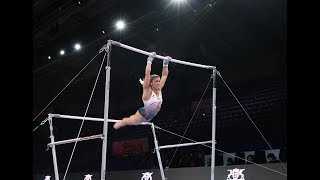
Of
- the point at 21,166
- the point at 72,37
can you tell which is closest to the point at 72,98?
the point at 72,37

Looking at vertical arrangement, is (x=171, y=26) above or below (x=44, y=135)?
above

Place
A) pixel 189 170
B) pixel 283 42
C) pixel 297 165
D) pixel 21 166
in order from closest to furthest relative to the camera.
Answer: pixel 21 166
pixel 297 165
pixel 189 170
pixel 283 42

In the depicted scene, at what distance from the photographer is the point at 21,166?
1210mm

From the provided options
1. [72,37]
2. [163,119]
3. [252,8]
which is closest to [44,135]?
[72,37]

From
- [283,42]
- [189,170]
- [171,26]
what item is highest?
[171,26]

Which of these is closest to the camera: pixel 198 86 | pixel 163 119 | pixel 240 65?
pixel 240 65

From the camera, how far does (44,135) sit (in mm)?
11164

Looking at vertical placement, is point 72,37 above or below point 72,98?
above

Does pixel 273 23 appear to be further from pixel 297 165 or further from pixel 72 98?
pixel 72 98

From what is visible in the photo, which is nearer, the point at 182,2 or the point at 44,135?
the point at 182,2

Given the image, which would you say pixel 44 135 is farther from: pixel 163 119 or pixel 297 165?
pixel 297 165

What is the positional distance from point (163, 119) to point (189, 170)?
3.26m

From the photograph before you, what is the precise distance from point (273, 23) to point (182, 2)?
1.89 meters

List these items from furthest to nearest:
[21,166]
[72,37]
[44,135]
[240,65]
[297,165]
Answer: [44,135] < [72,37] < [240,65] < [297,165] < [21,166]
